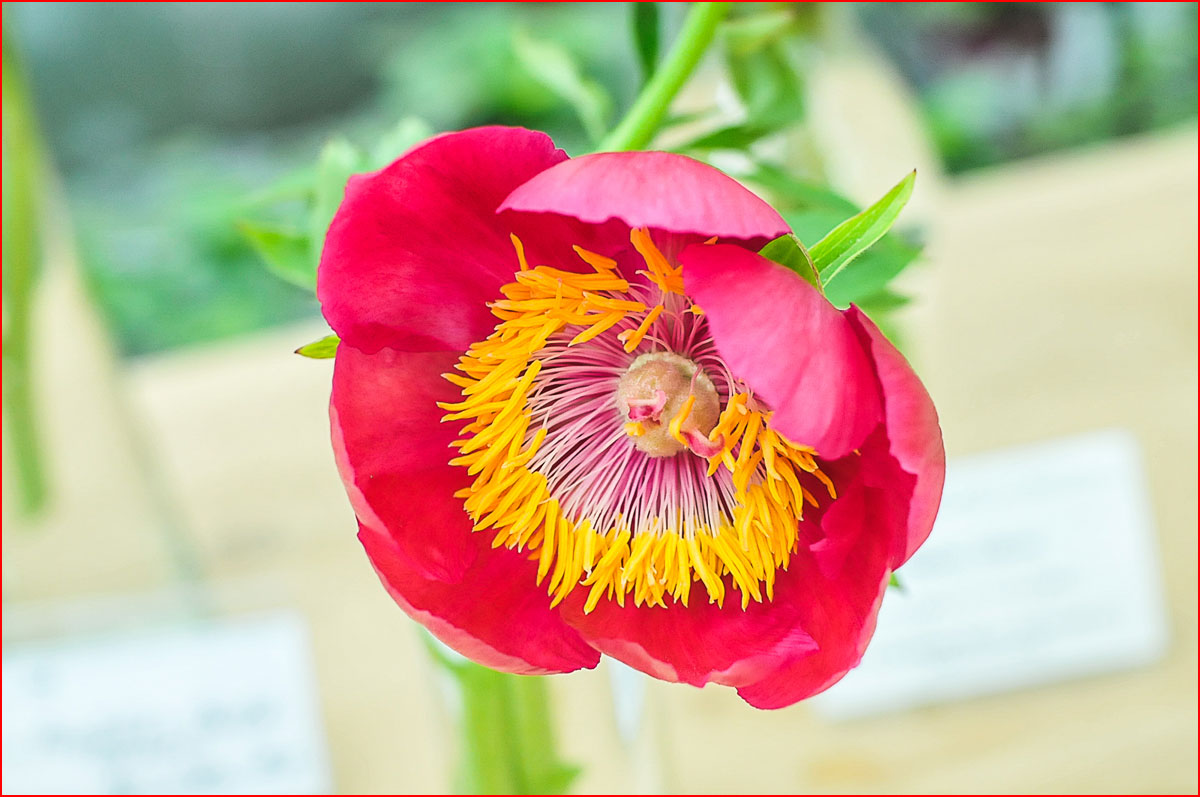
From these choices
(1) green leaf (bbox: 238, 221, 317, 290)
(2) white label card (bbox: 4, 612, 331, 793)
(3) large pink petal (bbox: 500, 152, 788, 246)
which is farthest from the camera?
(2) white label card (bbox: 4, 612, 331, 793)

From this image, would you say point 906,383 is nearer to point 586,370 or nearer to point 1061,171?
point 586,370

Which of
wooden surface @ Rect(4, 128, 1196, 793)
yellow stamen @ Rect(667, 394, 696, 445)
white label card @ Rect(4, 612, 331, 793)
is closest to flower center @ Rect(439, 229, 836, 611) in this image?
yellow stamen @ Rect(667, 394, 696, 445)

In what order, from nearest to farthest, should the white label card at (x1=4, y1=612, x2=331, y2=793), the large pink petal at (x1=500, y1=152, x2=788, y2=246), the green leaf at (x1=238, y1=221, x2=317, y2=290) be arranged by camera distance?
the large pink petal at (x1=500, y1=152, x2=788, y2=246) → the green leaf at (x1=238, y1=221, x2=317, y2=290) → the white label card at (x1=4, y1=612, x2=331, y2=793)

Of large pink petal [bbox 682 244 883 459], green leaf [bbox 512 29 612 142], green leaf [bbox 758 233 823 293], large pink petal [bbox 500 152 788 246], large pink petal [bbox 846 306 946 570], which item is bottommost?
large pink petal [bbox 846 306 946 570]

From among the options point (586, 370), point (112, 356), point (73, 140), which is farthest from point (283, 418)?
point (73, 140)

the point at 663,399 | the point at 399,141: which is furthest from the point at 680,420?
the point at 399,141

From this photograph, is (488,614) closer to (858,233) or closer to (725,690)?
(858,233)

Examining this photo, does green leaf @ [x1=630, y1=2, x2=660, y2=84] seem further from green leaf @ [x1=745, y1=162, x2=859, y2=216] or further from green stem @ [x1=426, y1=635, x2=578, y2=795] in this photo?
green stem @ [x1=426, y1=635, x2=578, y2=795]
